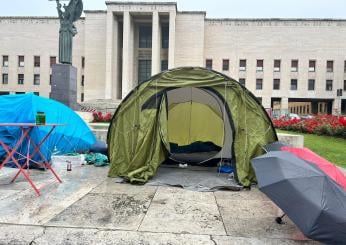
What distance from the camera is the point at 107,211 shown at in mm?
4957

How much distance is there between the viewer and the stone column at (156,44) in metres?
49.5

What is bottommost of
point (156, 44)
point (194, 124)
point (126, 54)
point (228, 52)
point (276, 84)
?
point (194, 124)

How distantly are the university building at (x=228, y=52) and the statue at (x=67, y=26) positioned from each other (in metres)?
31.2

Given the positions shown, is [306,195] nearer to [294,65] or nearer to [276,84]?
[276,84]

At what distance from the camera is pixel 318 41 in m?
53.2

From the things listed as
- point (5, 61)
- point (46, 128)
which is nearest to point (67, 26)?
point (46, 128)

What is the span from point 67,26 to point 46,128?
13.1m

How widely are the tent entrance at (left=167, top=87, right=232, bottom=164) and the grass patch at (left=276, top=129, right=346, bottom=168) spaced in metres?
4.00

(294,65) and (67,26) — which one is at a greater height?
(294,65)

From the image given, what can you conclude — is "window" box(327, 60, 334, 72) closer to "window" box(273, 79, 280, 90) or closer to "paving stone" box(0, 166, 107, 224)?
"window" box(273, 79, 280, 90)

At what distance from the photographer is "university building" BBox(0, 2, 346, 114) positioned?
5197 centimetres

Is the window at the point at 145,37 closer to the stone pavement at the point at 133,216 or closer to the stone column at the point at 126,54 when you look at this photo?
the stone column at the point at 126,54

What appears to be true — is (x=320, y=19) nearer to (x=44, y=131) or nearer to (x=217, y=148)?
(x=217, y=148)

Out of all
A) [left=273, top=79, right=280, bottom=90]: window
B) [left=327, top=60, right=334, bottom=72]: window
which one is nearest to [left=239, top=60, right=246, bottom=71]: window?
[left=273, top=79, right=280, bottom=90]: window
